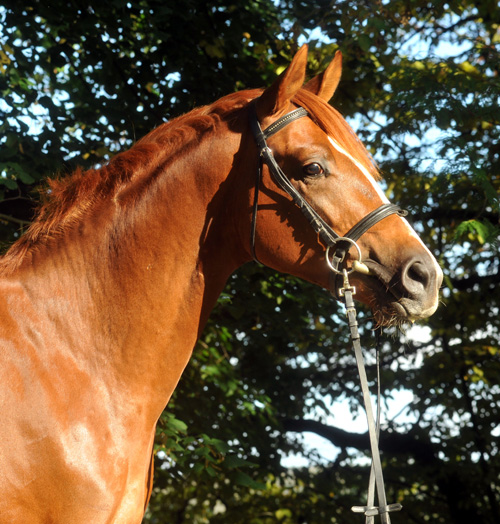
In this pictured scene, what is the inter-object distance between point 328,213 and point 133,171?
2.33 feet

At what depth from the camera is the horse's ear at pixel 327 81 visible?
2.69 meters

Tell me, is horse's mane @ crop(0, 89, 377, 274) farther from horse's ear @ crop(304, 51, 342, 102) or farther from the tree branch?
the tree branch

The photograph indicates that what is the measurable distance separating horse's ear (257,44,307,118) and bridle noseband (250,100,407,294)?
38mm

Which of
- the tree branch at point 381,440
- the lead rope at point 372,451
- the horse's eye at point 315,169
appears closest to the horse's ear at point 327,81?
the horse's eye at point 315,169

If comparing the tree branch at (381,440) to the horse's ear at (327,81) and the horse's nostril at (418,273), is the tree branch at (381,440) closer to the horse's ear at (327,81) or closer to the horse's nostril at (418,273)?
the horse's ear at (327,81)

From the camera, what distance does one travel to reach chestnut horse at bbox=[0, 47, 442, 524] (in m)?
1.93

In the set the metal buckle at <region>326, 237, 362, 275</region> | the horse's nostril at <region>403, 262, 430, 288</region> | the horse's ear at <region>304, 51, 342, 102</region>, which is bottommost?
the horse's nostril at <region>403, 262, 430, 288</region>

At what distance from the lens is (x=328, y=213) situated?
2219mm

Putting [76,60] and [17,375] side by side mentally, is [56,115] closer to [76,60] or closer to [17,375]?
[76,60]

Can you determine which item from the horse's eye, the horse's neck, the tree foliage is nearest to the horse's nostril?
the horse's eye

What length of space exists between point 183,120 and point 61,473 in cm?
130

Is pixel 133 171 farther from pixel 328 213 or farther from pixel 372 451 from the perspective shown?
pixel 372 451

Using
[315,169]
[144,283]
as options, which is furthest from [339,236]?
[144,283]

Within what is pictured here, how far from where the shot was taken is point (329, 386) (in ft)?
27.0
